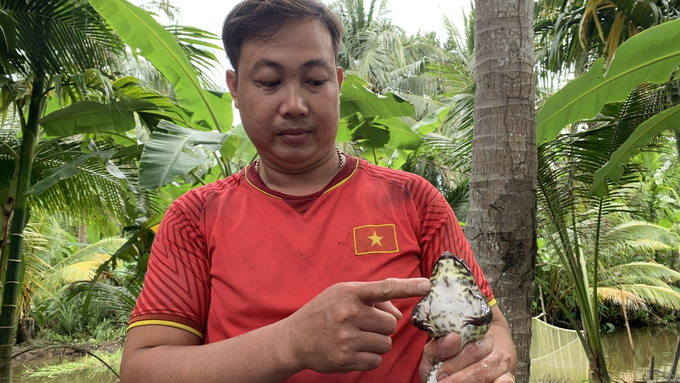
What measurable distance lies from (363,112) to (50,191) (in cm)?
365

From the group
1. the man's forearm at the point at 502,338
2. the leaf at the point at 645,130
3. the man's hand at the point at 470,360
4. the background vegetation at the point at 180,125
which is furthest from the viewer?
the leaf at the point at 645,130

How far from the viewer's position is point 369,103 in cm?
396

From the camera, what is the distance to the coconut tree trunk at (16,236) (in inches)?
179

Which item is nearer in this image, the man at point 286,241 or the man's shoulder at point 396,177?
the man at point 286,241

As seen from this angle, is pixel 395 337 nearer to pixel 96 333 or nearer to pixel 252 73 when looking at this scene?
pixel 252 73

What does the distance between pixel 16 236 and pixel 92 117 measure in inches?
49.5

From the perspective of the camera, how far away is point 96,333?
13492mm

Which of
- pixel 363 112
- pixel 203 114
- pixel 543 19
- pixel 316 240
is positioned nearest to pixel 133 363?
pixel 316 240

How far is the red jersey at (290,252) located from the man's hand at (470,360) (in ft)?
0.39

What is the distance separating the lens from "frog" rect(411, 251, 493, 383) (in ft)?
3.76

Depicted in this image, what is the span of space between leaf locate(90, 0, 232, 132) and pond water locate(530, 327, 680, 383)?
480cm

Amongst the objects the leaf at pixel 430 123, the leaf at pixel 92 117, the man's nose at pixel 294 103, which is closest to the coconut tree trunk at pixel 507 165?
the man's nose at pixel 294 103

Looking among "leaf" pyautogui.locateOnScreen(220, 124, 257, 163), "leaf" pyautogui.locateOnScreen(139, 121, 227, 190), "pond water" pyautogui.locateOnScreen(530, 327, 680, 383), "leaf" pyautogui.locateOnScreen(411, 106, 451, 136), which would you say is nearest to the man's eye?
"leaf" pyautogui.locateOnScreen(139, 121, 227, 190)

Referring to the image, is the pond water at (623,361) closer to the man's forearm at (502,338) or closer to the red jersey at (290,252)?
the man's forearm at (502,338)
